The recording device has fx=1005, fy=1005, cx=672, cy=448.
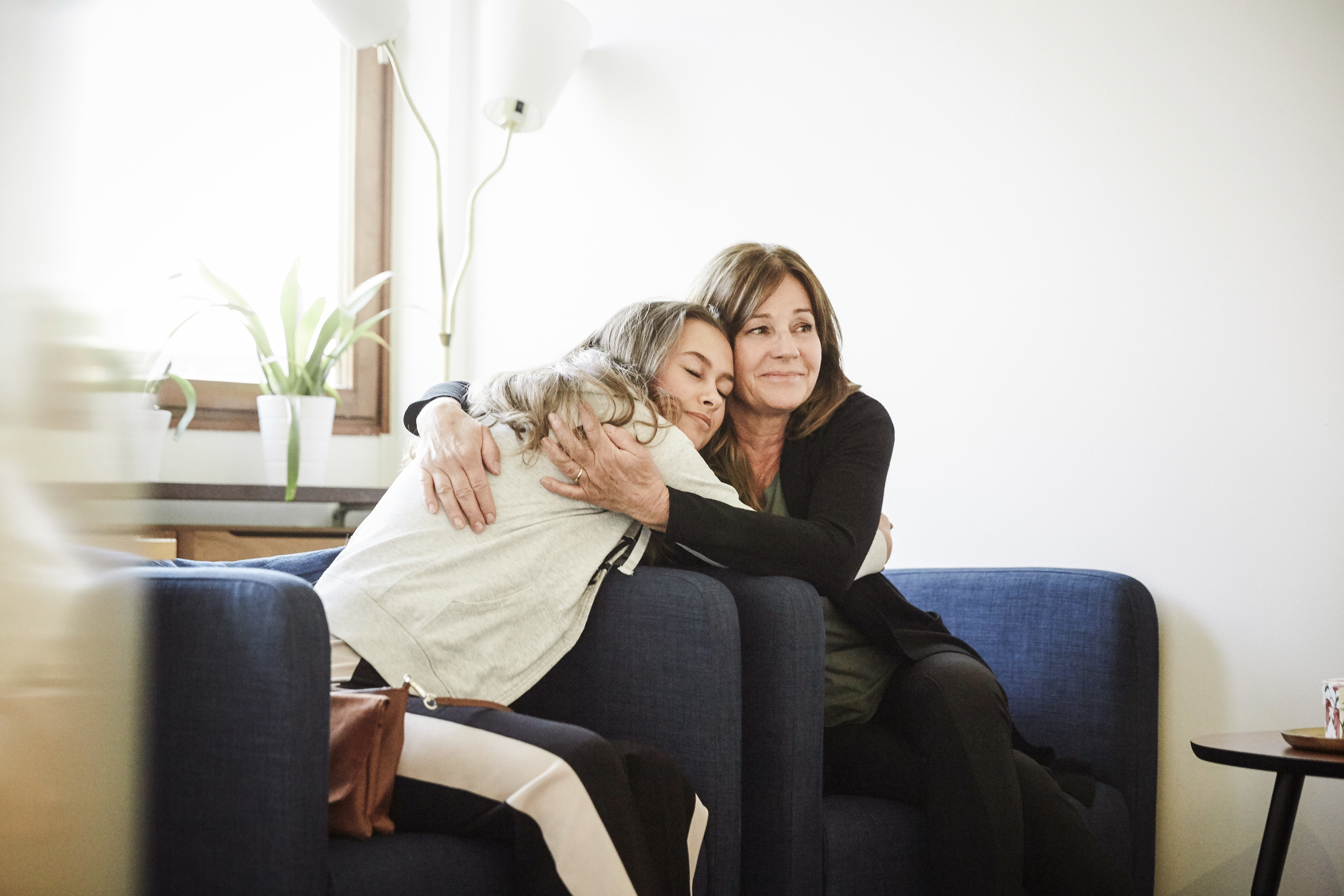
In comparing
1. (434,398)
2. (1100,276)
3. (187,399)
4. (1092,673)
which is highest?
(1100,276)

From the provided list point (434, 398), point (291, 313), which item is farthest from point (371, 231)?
point (434, 398)

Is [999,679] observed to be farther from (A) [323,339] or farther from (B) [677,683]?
(A) [323,339]

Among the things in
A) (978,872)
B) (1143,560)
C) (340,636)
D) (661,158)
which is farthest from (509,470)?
(661,158)

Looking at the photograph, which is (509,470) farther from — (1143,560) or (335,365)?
(335,365)

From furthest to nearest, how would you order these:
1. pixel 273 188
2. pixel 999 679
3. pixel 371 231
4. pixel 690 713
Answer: pixel 371 231, pixel 273 188, pixel 999 679, pixel 690 713

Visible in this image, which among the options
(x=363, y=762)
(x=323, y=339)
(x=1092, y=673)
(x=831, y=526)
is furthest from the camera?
(x=323, y=339)

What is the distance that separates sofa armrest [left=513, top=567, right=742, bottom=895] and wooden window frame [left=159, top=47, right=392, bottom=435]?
1922mm

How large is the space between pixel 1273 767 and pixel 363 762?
3.32ft

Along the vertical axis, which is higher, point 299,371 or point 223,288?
point 223,288

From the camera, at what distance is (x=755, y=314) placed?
1.58 metres

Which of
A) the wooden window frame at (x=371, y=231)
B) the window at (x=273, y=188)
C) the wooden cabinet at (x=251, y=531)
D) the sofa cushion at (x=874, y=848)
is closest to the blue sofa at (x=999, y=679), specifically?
the sofa cushion at (x=874, y=848)

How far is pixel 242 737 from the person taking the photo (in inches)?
32.0

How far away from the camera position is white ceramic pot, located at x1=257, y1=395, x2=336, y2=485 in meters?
2.54

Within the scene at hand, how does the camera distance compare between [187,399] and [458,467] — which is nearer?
[458,467]
